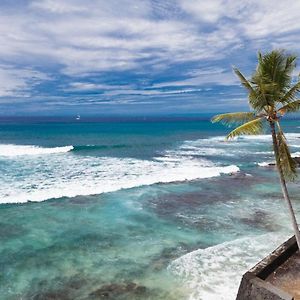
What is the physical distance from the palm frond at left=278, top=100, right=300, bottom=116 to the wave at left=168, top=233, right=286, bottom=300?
5990 mm

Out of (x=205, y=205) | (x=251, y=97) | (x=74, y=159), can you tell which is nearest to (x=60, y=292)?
(x=251, y=97)

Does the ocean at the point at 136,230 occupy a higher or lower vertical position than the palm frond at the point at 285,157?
lower

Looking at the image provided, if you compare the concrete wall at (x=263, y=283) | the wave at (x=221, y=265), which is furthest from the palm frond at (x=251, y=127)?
the wave at (x=221, y=265)

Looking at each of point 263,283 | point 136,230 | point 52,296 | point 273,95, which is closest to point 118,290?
point 52,296

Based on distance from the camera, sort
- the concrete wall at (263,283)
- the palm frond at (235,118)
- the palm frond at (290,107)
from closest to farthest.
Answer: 1. the concrete wall at (263,283)
2. the palm frond at (290,107)
3. the palm frond at (235,118)

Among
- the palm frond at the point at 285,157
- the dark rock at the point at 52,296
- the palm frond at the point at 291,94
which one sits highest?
the palm frond at the point at 291,94

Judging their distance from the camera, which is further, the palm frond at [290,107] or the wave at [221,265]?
the wave at [221,265]

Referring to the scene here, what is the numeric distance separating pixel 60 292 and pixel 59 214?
8.72 m

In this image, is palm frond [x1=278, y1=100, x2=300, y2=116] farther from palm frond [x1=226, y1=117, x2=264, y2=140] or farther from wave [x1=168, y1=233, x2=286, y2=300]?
wave [x1=168, y1=233, x2=286, y2=300]

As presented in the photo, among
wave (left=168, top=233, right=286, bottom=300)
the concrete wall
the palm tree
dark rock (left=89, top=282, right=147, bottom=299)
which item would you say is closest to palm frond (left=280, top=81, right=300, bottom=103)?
the palm tree

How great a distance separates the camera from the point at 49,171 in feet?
106

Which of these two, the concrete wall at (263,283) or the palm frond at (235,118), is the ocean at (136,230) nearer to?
the concrete wall at (263,283)

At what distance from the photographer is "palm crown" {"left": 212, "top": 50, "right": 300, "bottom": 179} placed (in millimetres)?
9602

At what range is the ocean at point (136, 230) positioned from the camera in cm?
1212
